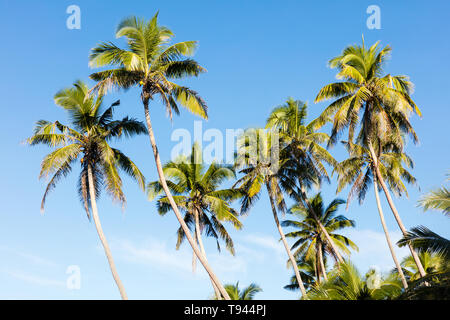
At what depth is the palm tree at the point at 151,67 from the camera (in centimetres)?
1712

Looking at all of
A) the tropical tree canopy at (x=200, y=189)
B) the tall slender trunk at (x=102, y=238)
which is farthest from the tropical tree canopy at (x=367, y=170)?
the tall slender trunk at (x=102, y=238)

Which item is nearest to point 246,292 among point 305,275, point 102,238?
point 305,275

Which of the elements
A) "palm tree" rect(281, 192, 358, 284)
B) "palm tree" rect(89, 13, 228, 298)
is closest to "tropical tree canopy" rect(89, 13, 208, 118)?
"palm tree" rect(89, 13, 228, 298)

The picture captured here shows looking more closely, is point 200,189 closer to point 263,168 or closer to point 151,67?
point 263,168

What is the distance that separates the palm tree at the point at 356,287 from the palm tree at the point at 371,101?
671cm

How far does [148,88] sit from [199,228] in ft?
36.9

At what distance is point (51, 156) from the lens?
1731cm

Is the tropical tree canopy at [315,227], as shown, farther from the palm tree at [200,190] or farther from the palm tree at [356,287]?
the palm tree at [356,287]

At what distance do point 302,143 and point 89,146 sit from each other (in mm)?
14023

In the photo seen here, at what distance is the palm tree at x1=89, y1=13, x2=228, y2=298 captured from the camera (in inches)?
674

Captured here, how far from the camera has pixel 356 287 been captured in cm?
1327

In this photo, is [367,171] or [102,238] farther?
[367,171]
